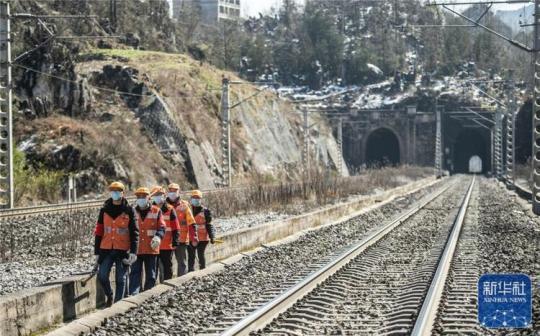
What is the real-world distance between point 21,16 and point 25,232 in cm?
688

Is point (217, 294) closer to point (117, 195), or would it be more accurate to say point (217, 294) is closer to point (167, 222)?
point (167, 222)

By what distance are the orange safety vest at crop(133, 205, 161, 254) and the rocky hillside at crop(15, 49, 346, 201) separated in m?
27.5

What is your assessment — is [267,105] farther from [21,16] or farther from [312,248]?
[312,248]

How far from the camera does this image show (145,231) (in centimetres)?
1248

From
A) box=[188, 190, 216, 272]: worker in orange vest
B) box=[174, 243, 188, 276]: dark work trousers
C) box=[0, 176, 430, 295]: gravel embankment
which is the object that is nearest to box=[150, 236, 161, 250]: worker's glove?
box=[0, 176, 430, 295]: gravel embankment

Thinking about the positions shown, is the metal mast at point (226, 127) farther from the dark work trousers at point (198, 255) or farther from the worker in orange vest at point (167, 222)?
the worker in orange vest at point (167, 222)

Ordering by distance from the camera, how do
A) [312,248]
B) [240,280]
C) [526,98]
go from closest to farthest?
[240,280] < [312,248] < [526,98]

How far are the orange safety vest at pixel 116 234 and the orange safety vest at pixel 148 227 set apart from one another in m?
0.68

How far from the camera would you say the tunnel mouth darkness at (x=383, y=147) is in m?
113

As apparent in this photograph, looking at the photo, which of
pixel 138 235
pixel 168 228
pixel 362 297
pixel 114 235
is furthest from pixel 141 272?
pixel 362 297

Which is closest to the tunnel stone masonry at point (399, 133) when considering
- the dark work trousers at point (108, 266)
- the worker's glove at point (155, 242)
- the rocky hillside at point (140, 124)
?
the rocky hillside at point (140, 124)

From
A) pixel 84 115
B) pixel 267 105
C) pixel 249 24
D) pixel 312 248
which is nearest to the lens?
pixel 312 248

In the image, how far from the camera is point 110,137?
145ft

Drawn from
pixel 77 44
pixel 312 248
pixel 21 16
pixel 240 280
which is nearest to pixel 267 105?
pixel 77 44
